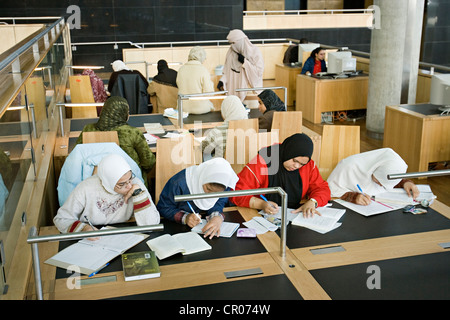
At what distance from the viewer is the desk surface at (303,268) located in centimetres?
212

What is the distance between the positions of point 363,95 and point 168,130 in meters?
4.21

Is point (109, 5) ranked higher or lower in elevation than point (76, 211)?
higher

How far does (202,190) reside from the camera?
2854 millimetres

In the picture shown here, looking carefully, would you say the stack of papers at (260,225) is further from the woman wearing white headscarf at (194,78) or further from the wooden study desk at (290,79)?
the wooden study desk at (290,79)

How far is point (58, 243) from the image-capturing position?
8.50ft

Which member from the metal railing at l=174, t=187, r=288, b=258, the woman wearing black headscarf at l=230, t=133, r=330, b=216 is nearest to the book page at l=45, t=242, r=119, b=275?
the metal railing at l=174, t=187, r=288, b=258

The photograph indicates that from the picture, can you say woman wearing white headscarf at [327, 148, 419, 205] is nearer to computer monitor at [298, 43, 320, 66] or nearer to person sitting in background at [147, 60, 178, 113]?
person sitting in background at [147, 60, 178, 113]

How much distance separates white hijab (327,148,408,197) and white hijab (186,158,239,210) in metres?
0.89

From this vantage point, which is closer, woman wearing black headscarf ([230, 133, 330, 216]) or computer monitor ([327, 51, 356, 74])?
woman wearing black headscarf ([230, 133, 330, 216])

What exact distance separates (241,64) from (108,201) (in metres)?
4.67

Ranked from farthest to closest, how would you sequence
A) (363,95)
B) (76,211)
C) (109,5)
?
(109,5)
(363,95)
(76,211)

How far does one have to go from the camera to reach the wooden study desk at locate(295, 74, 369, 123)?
7.64 metres
